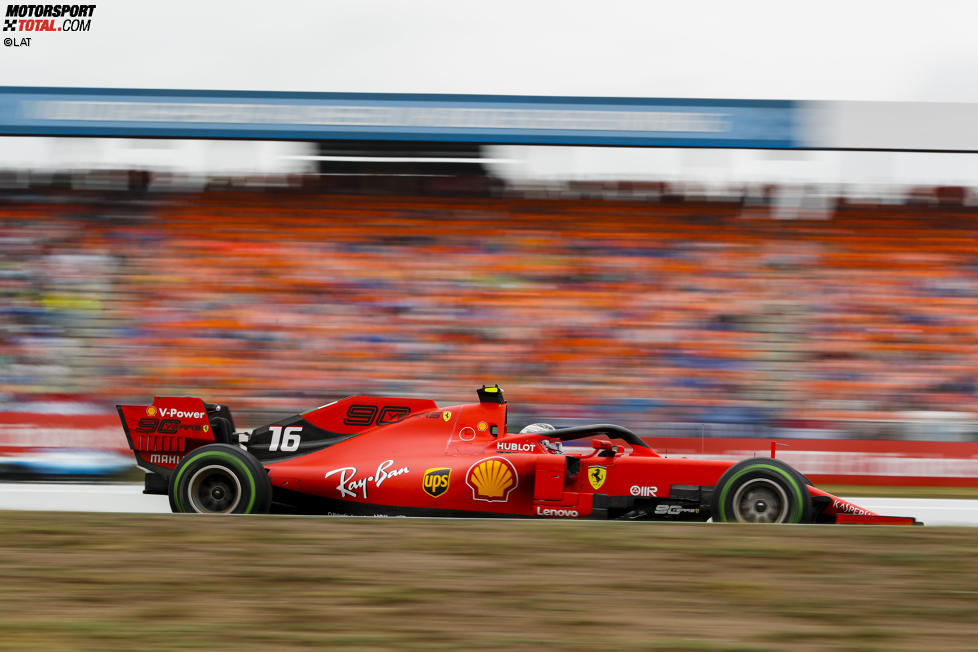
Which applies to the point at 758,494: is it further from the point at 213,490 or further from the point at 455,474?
the point at 213,490

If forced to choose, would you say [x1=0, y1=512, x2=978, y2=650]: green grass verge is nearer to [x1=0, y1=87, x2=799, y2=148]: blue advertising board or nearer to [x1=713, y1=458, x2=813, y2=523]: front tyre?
[x1=713, y1=458, x2=813, y2=523]: front tyre

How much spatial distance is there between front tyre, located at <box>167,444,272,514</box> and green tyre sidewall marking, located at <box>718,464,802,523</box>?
10.1ft

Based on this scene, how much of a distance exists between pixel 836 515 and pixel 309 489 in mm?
3646

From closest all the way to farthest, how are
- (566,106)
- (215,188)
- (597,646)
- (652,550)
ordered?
(597,646) < (652,550) < (566,106) < (215,188)

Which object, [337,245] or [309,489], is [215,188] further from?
[309,489]

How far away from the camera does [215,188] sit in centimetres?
1480

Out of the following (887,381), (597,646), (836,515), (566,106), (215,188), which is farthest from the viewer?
(215,188)

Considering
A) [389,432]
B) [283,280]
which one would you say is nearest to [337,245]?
[283,280]

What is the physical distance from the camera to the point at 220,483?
7.17m

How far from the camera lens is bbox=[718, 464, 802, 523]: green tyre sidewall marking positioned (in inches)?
267

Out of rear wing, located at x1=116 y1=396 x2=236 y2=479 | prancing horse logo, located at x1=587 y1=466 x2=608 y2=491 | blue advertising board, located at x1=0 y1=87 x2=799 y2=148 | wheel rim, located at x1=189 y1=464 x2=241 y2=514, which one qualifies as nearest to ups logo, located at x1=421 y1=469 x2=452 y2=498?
prancing horse logo, located at x1=587 y1=466 x2=608 y2=491

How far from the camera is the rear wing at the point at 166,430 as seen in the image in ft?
24.6

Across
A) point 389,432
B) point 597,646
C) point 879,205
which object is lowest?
point 597,646

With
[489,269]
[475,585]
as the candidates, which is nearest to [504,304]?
[489,269]
